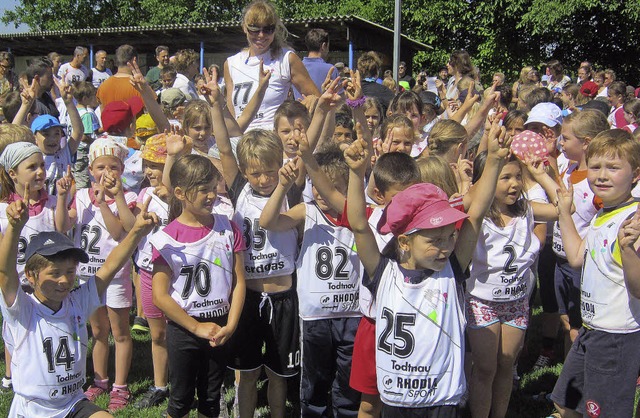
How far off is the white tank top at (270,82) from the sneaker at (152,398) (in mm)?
2222

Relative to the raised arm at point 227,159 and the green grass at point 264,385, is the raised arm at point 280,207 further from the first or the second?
the green grass at point 264,385

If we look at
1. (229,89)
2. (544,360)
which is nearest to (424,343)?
(544,360)

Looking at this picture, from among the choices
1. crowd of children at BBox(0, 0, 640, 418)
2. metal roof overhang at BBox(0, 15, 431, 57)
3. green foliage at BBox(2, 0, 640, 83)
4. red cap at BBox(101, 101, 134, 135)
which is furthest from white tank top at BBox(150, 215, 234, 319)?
green foliage at BBox(2, 0, 640, 83)

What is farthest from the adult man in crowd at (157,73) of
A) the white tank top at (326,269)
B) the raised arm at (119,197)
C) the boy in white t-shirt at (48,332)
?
the boy in white t-shirt at (48,332)

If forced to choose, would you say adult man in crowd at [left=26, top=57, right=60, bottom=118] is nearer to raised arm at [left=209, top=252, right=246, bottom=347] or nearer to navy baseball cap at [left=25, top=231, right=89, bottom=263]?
navy baseball cap at [left=25, top=231, right=89, bottom=263]

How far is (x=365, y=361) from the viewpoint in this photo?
381 centimetres

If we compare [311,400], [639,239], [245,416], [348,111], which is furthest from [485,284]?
[348,111]

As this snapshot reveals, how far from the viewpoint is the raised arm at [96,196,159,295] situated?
11.6 feet

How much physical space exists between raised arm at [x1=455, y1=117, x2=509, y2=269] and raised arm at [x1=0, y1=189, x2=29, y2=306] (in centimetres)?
219

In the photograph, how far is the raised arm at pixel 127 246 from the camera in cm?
354

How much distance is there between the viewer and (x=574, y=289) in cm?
513

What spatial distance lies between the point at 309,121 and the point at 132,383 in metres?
2.54

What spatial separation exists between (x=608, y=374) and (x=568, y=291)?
1.68 m

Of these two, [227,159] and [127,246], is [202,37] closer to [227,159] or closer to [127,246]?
[227,159]
